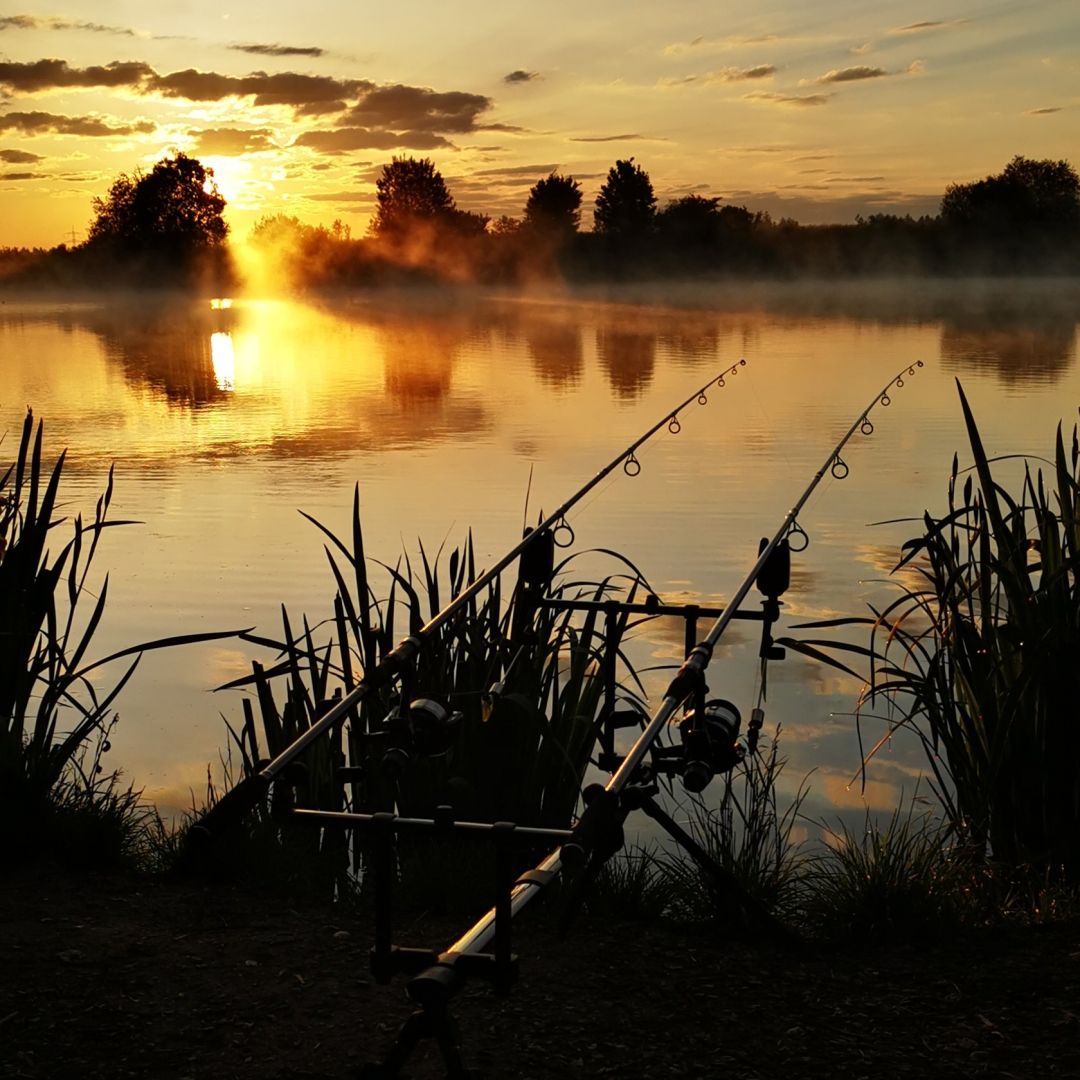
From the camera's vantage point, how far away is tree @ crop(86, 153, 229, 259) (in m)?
102

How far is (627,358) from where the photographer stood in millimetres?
30406

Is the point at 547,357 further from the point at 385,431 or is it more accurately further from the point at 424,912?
the point at 424,912

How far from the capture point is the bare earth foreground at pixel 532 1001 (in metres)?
3.21

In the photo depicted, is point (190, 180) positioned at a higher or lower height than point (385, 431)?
higher

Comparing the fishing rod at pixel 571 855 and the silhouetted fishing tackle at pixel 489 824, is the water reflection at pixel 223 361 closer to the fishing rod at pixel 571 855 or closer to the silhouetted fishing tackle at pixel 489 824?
the silhouetted fishing tackle at pixel 489 824

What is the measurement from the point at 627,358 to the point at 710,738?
1089 inches

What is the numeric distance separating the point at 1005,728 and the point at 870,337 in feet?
111

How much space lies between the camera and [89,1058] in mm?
3209

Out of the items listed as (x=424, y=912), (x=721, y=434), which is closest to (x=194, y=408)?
(x=721, y=434)

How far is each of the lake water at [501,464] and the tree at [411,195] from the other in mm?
67992

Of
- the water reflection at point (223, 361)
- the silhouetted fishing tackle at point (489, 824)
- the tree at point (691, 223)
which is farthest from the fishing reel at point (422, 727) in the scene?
the tree at point (691, 223)

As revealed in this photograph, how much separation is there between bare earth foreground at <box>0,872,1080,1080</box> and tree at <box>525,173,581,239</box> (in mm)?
95894

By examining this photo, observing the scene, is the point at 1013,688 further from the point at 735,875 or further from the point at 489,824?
the point at 489,824

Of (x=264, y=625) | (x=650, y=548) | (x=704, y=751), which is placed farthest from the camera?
(x=650, y=548)
